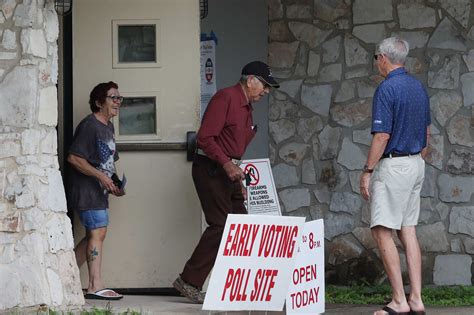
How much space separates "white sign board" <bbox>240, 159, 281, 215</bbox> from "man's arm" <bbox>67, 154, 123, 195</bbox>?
1345 millimetres

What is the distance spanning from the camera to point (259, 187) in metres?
10.7

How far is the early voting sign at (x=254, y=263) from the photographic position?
8.34 metres

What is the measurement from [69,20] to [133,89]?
2.65 ft

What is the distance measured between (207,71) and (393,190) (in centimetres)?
375

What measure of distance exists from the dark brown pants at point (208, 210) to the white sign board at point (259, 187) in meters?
0.85

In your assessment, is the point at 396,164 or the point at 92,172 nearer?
the point at 396,164

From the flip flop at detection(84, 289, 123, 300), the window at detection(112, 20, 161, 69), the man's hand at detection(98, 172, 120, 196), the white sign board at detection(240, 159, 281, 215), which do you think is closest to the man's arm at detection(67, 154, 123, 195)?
the man's hand at detection(98, 172, 120, 196)

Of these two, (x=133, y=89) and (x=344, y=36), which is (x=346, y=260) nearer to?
(x=344, y=36)

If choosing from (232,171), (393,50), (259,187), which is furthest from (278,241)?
(259,187)

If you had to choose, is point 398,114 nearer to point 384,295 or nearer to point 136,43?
point 136,43

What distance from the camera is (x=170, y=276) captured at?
33.8 ft

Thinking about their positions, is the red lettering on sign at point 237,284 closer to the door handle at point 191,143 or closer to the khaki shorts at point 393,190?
the khaki shorts at point 393,190

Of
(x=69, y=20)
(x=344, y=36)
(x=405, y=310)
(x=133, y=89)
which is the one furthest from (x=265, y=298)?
(x=344, y=36)

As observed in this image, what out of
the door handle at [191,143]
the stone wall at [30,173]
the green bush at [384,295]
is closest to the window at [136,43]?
the door handle at [191,143]
